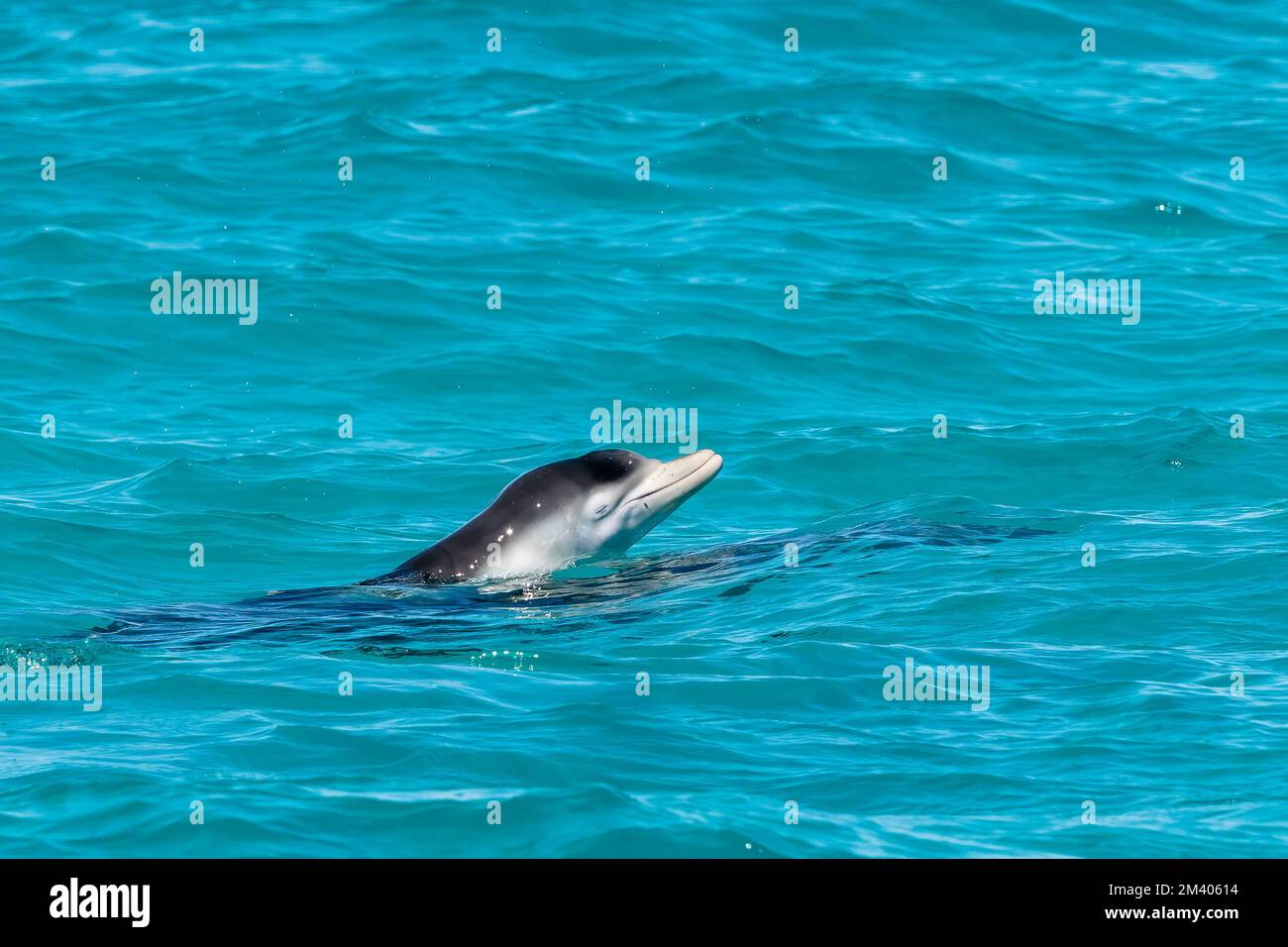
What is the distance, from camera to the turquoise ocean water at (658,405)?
8.93 m

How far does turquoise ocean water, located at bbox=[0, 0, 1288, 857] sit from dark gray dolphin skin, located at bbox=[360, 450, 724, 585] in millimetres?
257

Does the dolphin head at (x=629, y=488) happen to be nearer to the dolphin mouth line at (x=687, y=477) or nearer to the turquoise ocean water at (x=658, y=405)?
the dolphin mouth line at (x=687, y=477)

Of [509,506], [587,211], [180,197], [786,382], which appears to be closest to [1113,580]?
[509,506]

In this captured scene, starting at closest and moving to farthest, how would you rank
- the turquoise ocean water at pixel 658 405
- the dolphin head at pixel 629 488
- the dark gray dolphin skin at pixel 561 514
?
the turquoise ocean water at pixel 658 405 → the dark gray dolphin skin at pixel 561 514 → the dolphin head at pixel 629 488

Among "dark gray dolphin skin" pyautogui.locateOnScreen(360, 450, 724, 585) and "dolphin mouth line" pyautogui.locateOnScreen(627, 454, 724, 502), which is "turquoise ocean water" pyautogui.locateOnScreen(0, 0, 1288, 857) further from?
"dolphin mouth line" pyautogui.locateOnScreen(627, 454, 724, 502)

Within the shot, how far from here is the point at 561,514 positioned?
12992mm

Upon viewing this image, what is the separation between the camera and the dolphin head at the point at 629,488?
42.8ft

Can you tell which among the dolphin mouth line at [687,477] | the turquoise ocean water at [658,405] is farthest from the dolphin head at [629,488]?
the turquoise ocean water at [658,405]

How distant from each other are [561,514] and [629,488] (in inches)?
20.5

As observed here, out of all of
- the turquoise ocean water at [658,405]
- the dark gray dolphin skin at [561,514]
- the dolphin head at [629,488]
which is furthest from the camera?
the dolphin head at [629,488]

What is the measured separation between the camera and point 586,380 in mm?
19438

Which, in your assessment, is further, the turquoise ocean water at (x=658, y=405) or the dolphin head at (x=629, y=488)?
the dolphin head at (x=629, y=488)
